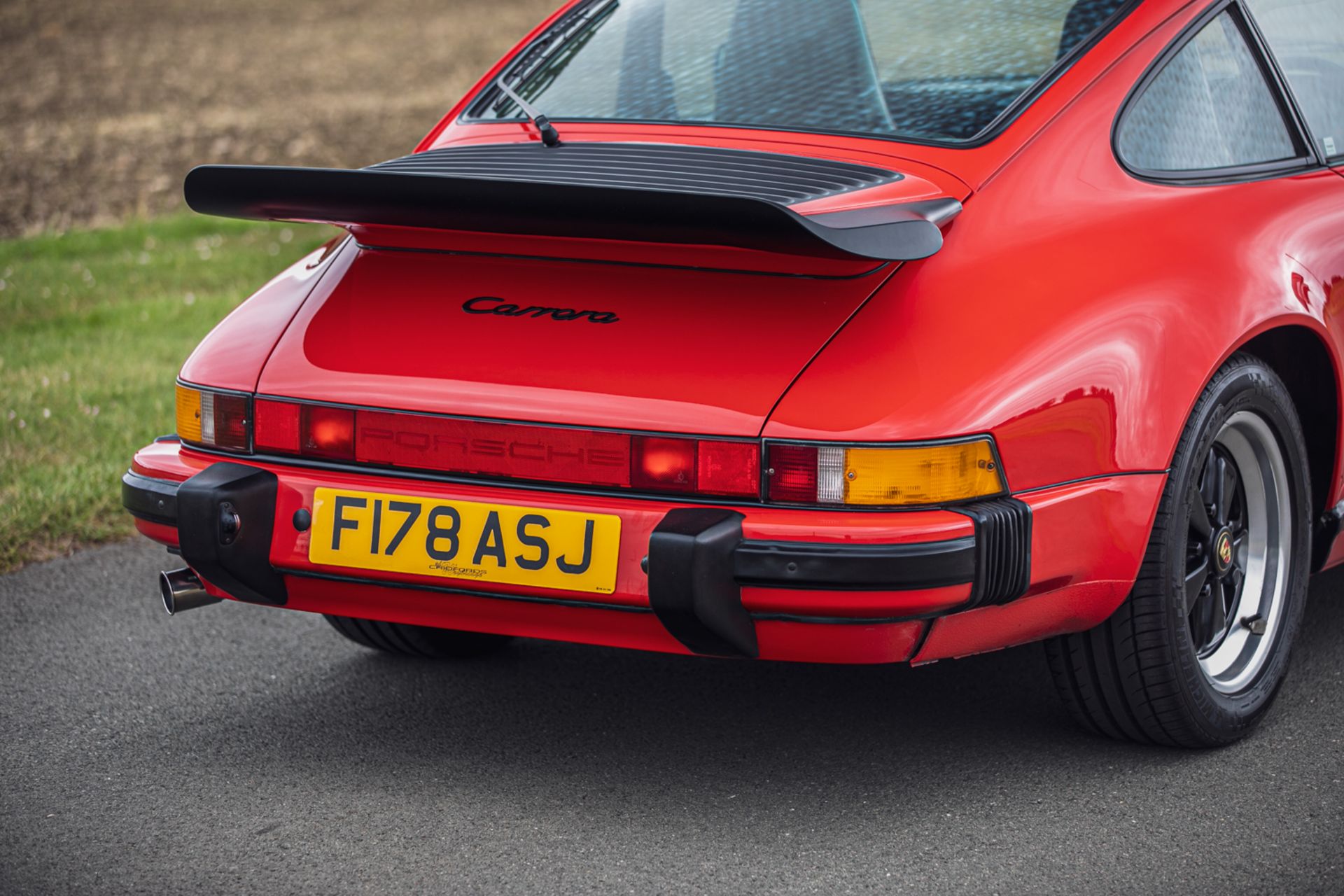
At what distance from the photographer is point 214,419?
2.96 m

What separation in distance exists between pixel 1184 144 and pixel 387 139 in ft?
34.1

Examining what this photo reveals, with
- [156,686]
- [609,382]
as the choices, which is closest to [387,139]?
A: [156,686]

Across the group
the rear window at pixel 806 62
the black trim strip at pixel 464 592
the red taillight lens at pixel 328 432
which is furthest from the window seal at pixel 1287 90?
the red taillight lens at pixel 328 432

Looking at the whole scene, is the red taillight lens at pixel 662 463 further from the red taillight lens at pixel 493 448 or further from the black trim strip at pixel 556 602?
the black trim strip at pixel 556 602

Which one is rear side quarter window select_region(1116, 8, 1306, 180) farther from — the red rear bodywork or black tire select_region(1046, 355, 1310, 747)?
black tire select_region(1046, 355, 1310, 747)

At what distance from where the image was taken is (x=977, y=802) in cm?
290

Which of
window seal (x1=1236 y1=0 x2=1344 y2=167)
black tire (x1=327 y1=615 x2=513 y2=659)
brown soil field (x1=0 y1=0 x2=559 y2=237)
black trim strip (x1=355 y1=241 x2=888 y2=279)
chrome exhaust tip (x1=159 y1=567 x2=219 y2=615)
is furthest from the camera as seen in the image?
brown soil field (x1=0 y1=0 x2=559 y2=237)

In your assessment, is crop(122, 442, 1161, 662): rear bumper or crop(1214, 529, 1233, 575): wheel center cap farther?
crop(1214, 529, 1233, 575): wheel center cap

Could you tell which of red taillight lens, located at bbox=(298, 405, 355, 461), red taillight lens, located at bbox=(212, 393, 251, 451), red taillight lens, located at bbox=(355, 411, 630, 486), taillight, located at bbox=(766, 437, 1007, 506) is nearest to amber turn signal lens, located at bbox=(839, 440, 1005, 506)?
taillight, located at bbox=(766, 437, 1007, 506)

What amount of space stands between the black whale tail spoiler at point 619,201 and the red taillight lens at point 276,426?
1.16 feet

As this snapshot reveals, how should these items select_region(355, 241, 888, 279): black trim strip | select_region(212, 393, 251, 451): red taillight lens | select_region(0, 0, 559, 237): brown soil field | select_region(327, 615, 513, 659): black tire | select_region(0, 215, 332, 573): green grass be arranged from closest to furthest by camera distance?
select_region(355, 241, 888, 279): black trim strip → select_region(212, 393, 251, 451): red taillight lens → select_region(327, 615, 513, 659): black tire → select_region(0, 215, 332, 573): green grass → select_region(0, 0, 559, 237): brown soil field

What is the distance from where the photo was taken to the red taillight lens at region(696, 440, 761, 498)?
2562mm

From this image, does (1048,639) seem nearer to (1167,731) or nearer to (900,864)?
(1167,731)

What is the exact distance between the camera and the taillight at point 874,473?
2.53m
